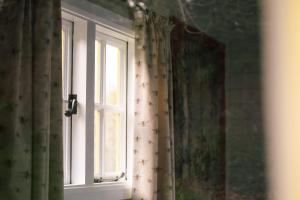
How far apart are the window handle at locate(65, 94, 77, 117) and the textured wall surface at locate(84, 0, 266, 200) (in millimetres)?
472

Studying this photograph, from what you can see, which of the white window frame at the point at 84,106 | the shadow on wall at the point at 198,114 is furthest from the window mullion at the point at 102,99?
the shadow on wall at the point at 198,114

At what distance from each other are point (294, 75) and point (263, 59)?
27 cm

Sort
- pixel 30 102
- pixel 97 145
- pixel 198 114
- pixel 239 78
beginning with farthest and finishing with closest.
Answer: pixel 198 114 → pixel 239 78 → pixel 97 145 → pixel 30 102

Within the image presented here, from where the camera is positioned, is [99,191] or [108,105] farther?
[108,105]

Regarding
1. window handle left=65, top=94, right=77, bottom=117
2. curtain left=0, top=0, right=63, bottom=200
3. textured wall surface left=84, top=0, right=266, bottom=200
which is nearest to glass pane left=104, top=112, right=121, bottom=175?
window handle left=65, top=94, right=77, bottom=117

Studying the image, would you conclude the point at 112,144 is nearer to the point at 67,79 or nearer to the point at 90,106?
the point at 90,106

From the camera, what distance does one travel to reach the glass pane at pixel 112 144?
6.95 feet

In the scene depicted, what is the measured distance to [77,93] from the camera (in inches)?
74.8

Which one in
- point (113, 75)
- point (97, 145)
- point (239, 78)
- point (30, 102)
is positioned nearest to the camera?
→ point (30, 102)

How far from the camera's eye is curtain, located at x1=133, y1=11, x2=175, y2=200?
6.88 feet

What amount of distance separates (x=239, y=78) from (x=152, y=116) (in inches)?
18.8

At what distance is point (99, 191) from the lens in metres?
1.96

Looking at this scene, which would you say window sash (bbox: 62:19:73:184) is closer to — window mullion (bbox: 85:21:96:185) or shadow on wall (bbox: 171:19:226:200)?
window mullion (bbox: 85:21:96:185)

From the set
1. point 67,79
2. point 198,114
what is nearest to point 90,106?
point 67,79
